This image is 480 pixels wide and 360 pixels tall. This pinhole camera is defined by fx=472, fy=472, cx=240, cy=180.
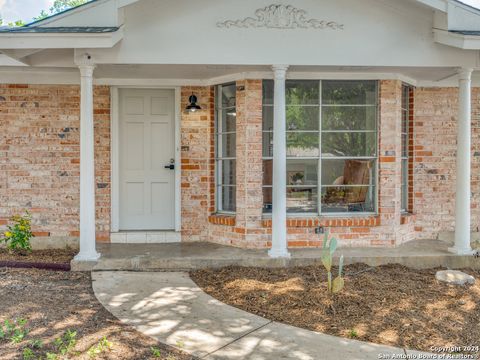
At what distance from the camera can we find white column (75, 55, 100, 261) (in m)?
6.01

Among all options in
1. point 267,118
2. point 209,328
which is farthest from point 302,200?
point 209,328

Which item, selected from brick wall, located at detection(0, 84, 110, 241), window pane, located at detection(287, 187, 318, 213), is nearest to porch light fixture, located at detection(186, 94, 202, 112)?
brick wall, located at detection(0, 84, 110, 241)

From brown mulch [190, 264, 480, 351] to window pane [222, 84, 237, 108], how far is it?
2.56 meters

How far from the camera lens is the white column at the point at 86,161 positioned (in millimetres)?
6012

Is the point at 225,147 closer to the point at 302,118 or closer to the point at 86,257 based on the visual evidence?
the point at 302,118

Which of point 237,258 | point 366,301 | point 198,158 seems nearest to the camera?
point 366,301

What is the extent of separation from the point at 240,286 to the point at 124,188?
9.76ft

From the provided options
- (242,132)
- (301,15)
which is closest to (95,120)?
(242,132)

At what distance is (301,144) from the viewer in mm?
6969

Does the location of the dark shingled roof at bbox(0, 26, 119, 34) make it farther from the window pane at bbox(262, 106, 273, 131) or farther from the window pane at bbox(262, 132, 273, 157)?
the window pane at bbox(262, 132, 273, 157)

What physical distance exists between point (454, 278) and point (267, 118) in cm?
328

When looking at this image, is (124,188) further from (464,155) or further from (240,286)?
(464,155)

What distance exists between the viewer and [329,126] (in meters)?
6.98

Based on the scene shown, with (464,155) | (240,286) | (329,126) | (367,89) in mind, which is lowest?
(240,286)
